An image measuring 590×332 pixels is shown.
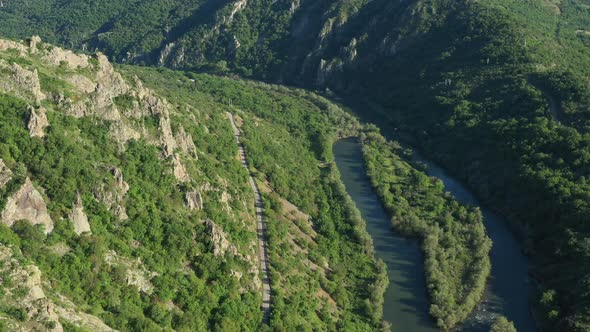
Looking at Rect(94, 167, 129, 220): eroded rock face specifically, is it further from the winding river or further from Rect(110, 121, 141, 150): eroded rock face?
the winding river

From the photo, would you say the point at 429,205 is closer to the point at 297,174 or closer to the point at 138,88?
the point at 297,174

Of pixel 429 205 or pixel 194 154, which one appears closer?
pixel 194 154

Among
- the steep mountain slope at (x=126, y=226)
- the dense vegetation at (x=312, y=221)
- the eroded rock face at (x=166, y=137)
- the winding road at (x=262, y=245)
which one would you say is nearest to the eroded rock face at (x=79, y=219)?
the steep mountain slope at (x=126, y=226)

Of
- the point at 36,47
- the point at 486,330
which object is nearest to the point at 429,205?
the point at 486,330

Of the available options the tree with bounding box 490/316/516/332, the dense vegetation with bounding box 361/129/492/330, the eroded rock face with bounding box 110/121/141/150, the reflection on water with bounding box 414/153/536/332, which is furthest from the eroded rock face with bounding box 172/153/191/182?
the tree with bounding box 490/316/516/332

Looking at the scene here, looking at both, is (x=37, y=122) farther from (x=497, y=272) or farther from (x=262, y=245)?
(x=497, y=272)
